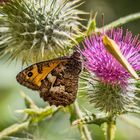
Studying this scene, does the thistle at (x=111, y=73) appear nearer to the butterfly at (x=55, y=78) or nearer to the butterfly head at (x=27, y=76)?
the butterfly at (x=55, y=78)

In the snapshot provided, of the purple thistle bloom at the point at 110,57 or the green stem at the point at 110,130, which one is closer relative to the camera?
the green stem at the point at 110,130

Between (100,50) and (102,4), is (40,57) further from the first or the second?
(102,4)

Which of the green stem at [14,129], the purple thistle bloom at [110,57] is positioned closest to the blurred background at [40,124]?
the green stem at [14,129]

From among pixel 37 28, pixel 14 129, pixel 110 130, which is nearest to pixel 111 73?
pixel 110 130

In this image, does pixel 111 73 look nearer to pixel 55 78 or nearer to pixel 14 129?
pixel 55 78

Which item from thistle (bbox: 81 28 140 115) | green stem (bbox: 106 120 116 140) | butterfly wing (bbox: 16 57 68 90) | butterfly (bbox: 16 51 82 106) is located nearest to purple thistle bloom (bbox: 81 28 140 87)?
thistle (bbox: 81 28 140 115)

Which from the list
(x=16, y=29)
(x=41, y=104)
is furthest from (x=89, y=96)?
(x=41, y=104)

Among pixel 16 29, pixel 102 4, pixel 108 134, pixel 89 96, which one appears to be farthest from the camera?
pixel 102 4

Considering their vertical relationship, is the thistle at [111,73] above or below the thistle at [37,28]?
below
